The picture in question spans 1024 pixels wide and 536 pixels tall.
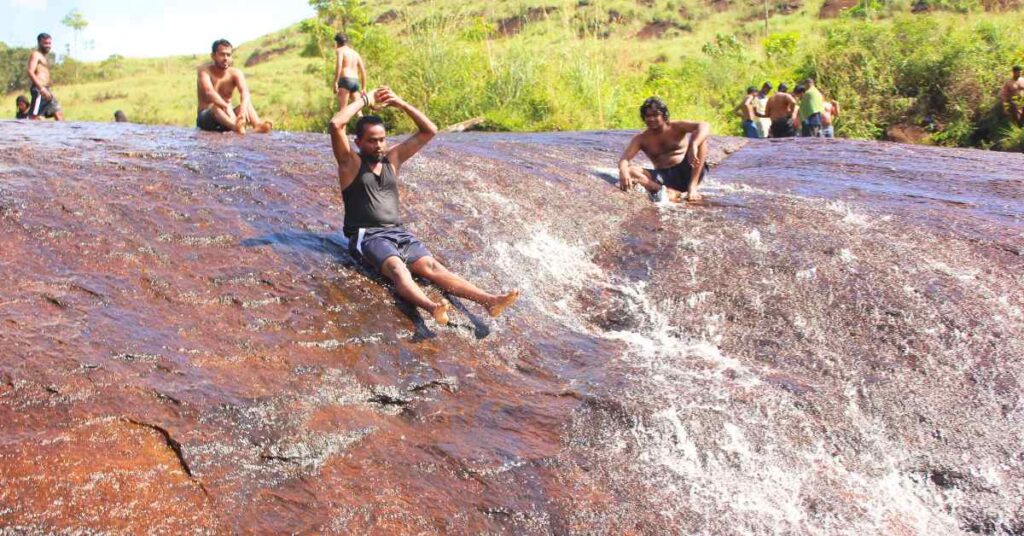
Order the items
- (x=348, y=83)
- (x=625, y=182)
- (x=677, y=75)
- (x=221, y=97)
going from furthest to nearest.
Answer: (x=677, y=75) < (x=348, y=83) < (x=221, y=97) < (x=625, y=182)

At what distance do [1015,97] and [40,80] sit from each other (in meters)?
13.2

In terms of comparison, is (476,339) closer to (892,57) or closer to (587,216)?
(587,216)

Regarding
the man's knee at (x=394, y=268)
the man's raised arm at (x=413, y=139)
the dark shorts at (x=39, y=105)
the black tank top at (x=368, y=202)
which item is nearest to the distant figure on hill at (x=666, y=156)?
the man's raised arm at (x=413, y=139)

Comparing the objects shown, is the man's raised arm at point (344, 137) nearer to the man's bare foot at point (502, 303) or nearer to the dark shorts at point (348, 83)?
the man's bare foot at point (502, 303)

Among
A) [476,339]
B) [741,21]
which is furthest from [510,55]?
[741,21]

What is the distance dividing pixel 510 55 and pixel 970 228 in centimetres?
1008

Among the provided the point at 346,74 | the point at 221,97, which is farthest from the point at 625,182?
the point at 346,74

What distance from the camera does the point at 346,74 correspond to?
10.6m

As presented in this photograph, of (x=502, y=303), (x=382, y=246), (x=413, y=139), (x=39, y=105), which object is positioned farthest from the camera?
(x=39, y=105)

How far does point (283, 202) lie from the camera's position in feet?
19.4

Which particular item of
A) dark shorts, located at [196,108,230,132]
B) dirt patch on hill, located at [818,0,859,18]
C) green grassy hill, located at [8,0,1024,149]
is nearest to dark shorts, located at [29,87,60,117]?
→ dark shorts, located at [196,108,230,132]

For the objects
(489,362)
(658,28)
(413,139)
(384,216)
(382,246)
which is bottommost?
(489,362)

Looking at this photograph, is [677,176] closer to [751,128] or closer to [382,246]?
[382,246]

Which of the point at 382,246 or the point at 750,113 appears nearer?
the point at 382,246
